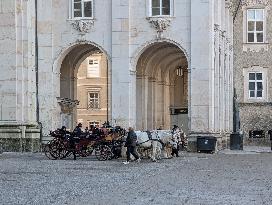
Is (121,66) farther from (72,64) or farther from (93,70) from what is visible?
(93,70)

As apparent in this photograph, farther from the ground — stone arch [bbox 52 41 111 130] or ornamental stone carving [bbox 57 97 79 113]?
→ stone arch [bbox 52 41 111 130]

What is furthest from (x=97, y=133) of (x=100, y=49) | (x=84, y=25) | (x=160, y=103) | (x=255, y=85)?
(x=255, y=85)

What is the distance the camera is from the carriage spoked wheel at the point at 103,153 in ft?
104

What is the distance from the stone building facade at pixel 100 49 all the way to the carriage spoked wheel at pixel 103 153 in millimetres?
7909

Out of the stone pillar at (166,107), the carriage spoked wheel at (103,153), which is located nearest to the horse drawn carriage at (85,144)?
the carriage spoked wheel at (103,153)

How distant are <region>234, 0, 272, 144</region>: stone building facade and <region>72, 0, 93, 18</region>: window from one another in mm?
16966

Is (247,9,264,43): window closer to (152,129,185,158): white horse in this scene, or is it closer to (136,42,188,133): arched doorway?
(136,42,188,133): arched doorway

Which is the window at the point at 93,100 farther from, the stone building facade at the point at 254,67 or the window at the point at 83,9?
the window at the point at 83,9

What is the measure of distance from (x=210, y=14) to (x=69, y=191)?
2432 cm

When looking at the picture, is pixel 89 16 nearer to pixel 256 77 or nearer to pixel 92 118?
pixel 256 77

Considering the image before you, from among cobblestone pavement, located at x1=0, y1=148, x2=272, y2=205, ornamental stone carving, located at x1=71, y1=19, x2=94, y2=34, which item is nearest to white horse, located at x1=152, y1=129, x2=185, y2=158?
cobblestone pavement, located at x1=0, y1=148, x2=272, y2=205

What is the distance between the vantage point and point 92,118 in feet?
245

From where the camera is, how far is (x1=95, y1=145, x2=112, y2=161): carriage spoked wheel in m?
31.7

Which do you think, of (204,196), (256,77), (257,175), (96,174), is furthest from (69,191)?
(256,77)
